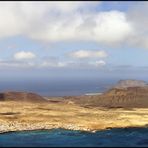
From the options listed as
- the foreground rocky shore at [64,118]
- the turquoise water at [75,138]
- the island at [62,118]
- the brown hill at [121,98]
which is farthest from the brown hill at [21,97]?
the turquoise water at [75,138]

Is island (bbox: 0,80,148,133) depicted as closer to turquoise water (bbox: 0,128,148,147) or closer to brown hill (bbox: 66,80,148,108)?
turquoise water (bbox: 0,128,148,147)

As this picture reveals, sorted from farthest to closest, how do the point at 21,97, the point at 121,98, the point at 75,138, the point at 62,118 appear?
the point at 121,98
the point at 21,97
the point at 62,118
the point at 75,138

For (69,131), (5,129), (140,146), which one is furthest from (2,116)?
(140,146)

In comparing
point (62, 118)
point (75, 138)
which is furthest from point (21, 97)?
Answer: point (75, 138)

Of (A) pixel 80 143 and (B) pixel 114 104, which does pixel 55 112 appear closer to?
(A) pixel 80 143

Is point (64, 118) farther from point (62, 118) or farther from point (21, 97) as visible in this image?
point (21, 97)

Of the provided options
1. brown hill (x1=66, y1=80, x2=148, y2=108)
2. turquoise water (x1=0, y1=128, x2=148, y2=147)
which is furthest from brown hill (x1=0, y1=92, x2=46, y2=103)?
turquoise water (x1=0, y1=128, x2=148, y2=147)
